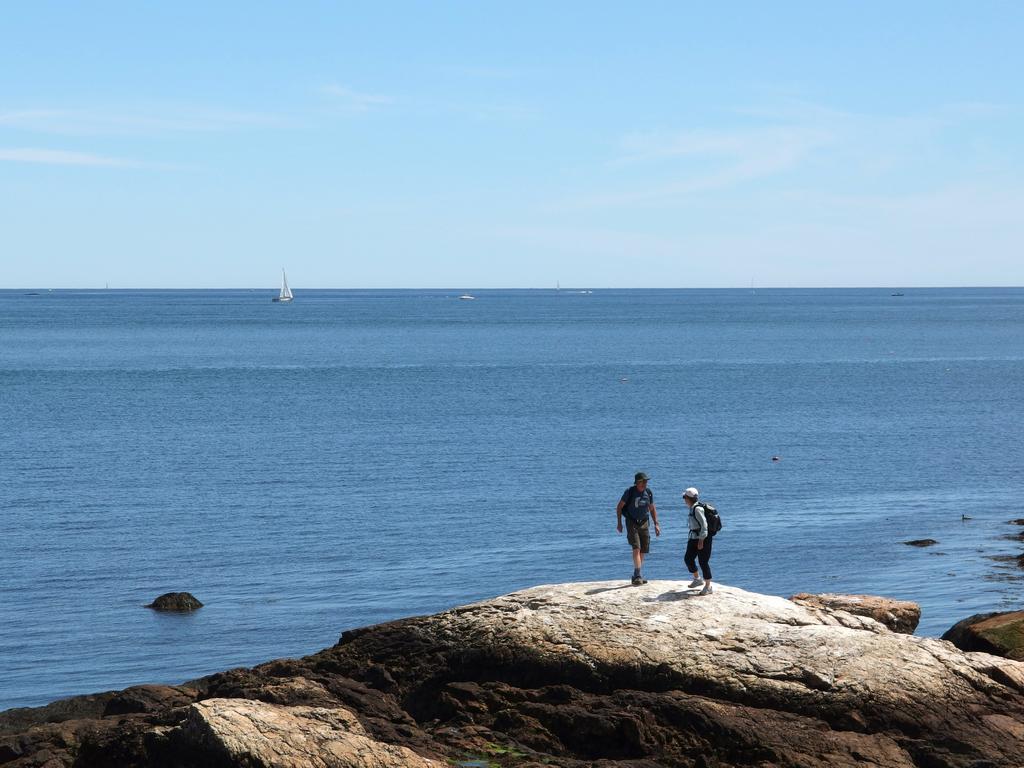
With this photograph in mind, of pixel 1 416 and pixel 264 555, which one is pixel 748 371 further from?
pixel 264 555

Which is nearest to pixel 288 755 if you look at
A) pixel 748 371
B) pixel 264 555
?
pixel 264 555

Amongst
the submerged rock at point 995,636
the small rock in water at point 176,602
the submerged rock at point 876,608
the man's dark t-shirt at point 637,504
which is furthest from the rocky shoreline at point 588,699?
the small rock in water at point 176,602

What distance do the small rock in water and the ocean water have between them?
441mm

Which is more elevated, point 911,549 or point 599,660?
point 599,660

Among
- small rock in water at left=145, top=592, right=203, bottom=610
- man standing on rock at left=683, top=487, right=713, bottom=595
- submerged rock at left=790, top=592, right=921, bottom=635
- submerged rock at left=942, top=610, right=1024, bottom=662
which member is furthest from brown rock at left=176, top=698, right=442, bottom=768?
small rock in water at left=145, top=592, right=203, bottom=610

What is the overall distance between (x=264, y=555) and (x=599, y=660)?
87.1ft

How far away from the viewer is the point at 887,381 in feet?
401

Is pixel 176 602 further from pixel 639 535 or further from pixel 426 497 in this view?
pixel 426 497

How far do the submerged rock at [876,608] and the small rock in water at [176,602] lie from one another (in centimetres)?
2016

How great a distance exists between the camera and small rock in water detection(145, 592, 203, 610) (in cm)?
3938

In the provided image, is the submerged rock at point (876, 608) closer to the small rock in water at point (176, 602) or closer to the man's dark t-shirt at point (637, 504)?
the man's dark t-shirt at point (637, 504)

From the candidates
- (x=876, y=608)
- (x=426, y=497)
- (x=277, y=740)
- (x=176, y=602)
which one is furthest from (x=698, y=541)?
(x=426, y=497)

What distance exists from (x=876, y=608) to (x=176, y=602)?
858 inches

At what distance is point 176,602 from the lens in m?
39.5
